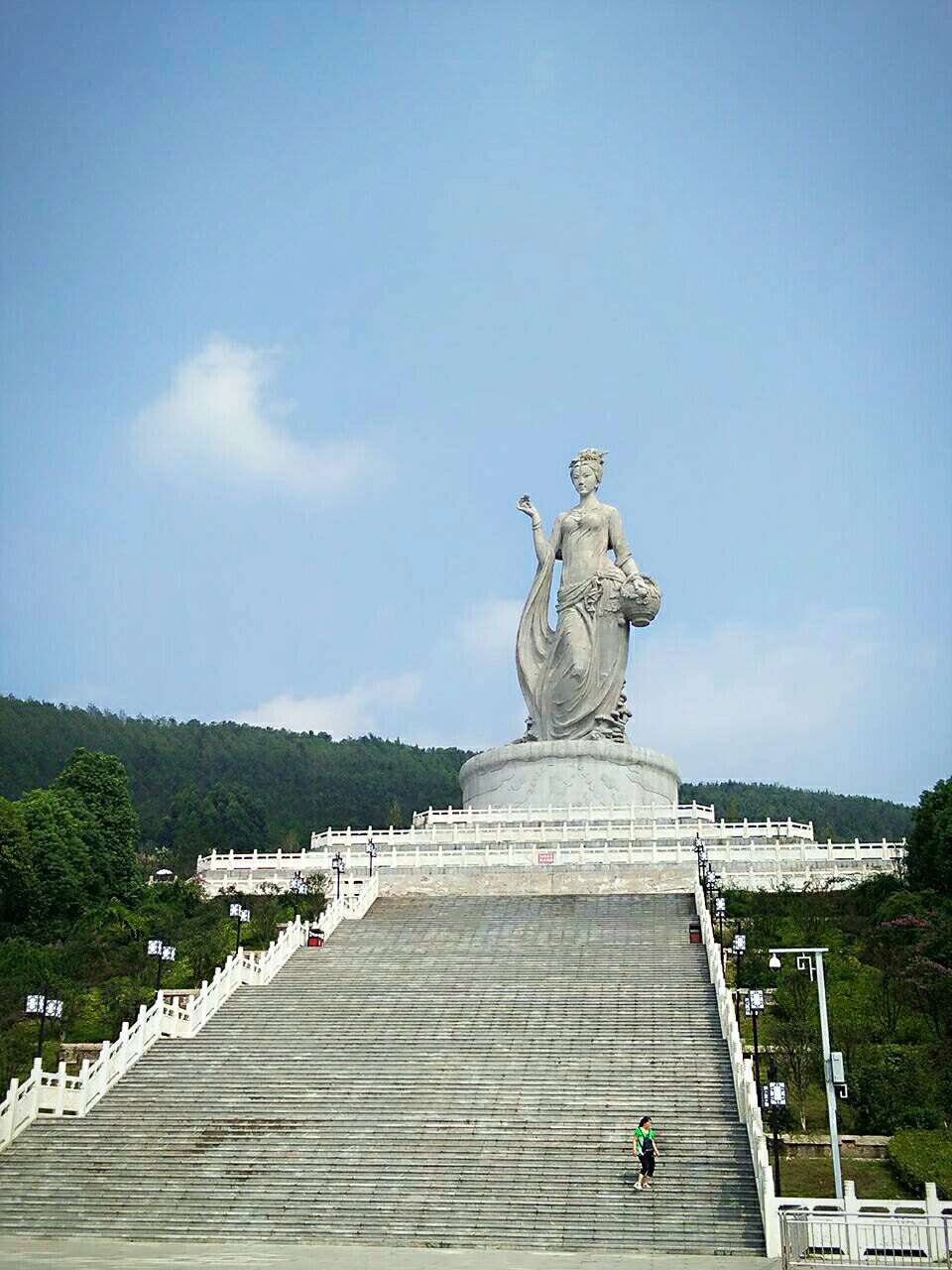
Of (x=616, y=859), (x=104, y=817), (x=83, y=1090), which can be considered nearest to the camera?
(x=83, y=1090)

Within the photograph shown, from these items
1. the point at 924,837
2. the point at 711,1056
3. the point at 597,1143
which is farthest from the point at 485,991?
the point at 924,837

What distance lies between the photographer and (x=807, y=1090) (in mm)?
17031

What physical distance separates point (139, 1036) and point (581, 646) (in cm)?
2007

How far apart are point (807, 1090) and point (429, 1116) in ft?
15.0

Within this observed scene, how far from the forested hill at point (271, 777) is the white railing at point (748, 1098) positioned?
4458cm

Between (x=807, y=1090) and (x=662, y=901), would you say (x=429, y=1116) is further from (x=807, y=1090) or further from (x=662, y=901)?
(x=662, y=901)

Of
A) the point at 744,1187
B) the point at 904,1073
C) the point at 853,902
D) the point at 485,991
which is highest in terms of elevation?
the point at 853,902

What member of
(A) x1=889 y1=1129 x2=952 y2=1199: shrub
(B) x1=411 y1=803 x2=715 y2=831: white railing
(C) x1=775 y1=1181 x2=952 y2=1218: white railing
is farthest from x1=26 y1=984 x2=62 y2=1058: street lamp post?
(B) x1=411 y1=803 x2=715 y2=831: white railing

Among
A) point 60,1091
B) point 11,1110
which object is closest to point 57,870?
point 60,1091

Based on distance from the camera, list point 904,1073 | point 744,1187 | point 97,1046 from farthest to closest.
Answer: point 97,1046 < point 904,1073 < point 744,1187

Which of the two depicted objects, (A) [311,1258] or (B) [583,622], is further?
(B) [583,622]

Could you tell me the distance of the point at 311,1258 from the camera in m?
12.7

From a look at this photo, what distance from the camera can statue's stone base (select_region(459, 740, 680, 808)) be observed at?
3472cm

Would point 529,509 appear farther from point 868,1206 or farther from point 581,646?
point 868,1206
